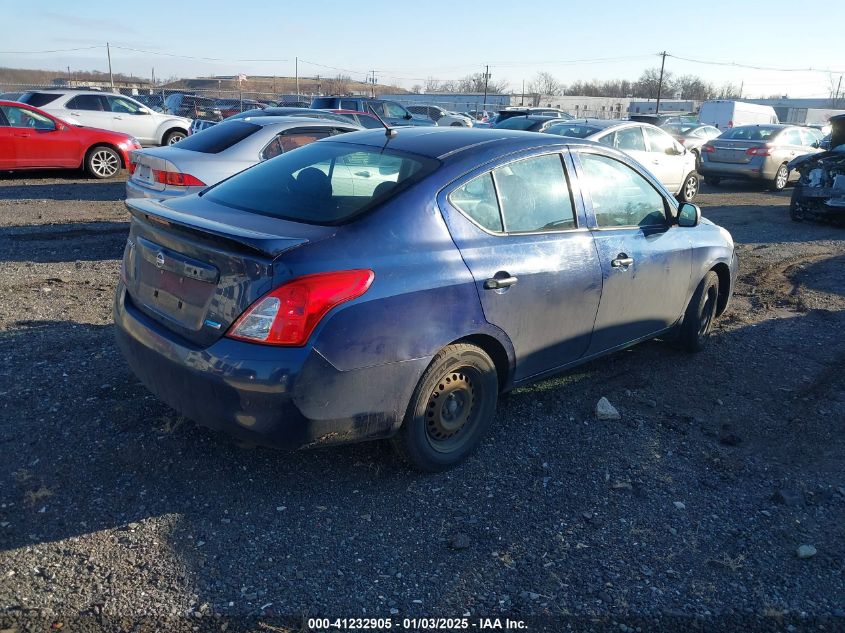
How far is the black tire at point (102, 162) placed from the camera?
13602mm

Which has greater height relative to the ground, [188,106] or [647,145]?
[188,106]

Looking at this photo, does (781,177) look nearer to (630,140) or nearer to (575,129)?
(630,140)

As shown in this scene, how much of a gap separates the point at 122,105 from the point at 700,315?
15724 millimetres

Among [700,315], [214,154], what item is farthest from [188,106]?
[700,315]

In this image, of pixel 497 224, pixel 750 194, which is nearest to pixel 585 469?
pixel 497 224

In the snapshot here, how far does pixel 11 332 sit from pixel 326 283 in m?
3.41

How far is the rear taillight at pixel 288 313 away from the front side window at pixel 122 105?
16161 millimetres

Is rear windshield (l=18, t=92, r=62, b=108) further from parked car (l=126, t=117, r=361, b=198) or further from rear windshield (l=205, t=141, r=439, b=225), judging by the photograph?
rear windshield (l=205, t=141, r=439, b=225)

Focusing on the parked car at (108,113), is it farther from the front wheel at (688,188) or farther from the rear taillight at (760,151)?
the rear taillight at (760,151)

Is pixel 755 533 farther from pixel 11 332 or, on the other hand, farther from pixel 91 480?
pixel 11 332

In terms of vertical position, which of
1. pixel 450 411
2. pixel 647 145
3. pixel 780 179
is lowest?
pixel 450 411

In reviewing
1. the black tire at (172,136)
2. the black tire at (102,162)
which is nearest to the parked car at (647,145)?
the black tire at (102,162)

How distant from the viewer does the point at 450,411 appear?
358 centimetres

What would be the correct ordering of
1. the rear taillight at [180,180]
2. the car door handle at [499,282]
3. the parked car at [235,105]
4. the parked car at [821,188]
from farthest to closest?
the parked car at [235,105] → the parked car at [821,188] → the rear taillight at [180,180] → the car door handle at [499,282]
